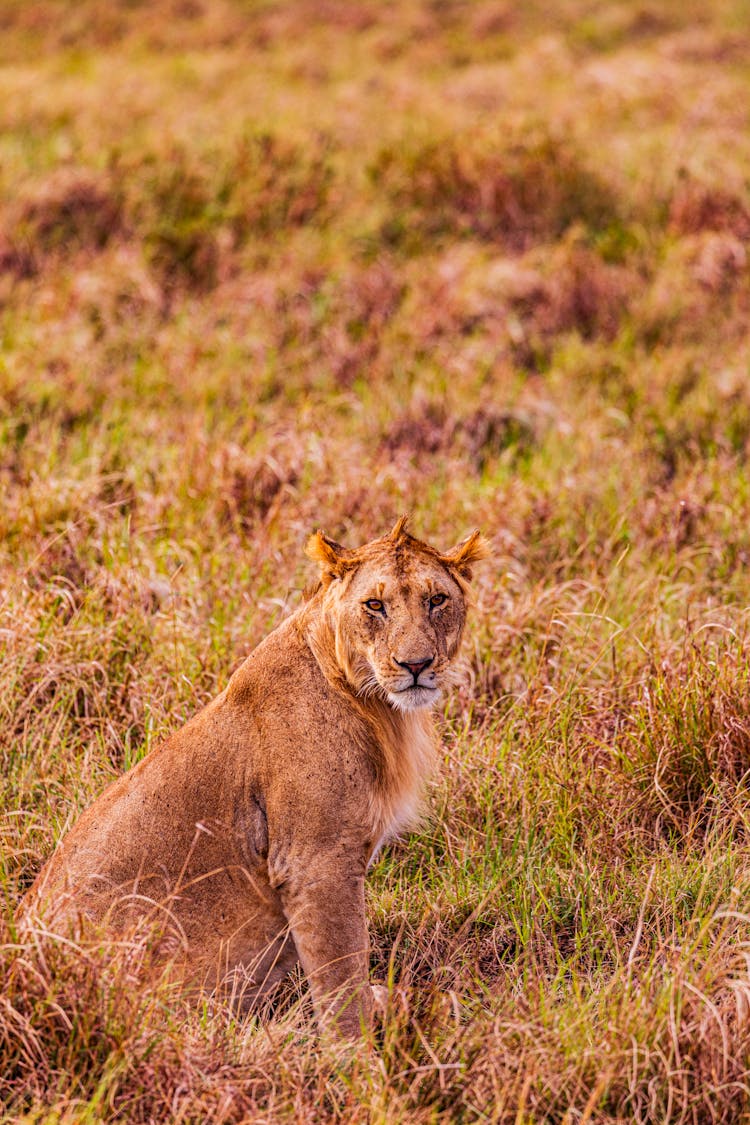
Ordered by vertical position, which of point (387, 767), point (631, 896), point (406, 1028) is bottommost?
point (631, 896)

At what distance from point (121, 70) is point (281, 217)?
6.03m

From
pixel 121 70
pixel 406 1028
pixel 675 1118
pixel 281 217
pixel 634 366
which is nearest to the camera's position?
pixel 675 1118

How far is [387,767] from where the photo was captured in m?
3.41

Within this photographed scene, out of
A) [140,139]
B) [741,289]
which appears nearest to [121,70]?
[140,139]

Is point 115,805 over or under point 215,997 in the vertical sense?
over

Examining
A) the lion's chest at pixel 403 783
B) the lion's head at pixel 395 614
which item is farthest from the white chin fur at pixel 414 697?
the lion's chest at pixel 403 783

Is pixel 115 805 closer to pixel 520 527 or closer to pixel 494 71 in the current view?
pixel 520 527

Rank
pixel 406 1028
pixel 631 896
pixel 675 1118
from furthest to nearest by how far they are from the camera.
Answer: pixel 631 896
pixel 406 1028
pixel 675 1118

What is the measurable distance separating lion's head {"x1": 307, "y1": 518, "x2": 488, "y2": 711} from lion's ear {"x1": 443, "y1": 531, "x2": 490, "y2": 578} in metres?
0.03

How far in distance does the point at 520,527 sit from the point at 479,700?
1449mm

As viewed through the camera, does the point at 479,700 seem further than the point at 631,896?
Yes

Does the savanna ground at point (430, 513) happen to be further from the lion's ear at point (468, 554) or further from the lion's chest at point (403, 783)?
the lion's ear at point (468, 554)

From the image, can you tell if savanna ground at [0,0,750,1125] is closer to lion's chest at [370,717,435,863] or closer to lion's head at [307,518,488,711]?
lion's chest at [370,717,435,863]

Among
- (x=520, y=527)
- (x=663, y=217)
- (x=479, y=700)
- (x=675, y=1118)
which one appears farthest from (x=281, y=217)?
(x=675, y=1118)
